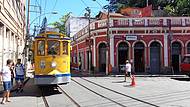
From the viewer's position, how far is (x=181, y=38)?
43.0m

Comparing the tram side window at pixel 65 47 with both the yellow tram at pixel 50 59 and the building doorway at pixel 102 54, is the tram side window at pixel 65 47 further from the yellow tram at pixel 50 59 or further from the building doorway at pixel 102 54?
the building doorway at pixel 102 54

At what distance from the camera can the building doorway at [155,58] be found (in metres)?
43.2

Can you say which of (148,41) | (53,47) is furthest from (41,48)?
(148,41)

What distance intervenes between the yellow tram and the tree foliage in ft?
121

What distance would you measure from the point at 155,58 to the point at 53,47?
24.5 metres

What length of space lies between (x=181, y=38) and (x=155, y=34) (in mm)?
2989

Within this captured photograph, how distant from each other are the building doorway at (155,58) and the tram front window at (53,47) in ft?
79.0

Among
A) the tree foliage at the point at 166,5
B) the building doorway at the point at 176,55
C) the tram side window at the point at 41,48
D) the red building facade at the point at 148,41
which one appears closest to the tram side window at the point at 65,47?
the tram side window at the point at 41,48

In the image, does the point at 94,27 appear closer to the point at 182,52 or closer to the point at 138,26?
the point at 138,26

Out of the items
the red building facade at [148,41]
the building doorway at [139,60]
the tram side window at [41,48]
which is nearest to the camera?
the tram side window at [41,48]

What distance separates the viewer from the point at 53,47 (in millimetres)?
20609

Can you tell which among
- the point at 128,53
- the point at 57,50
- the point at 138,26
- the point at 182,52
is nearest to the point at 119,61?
the point at 128,53

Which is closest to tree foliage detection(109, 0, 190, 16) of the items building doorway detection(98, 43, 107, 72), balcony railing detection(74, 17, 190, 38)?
balcony railing detection(74, 17, 190, 38)

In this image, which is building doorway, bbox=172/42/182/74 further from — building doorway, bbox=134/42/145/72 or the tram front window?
the tram front window
